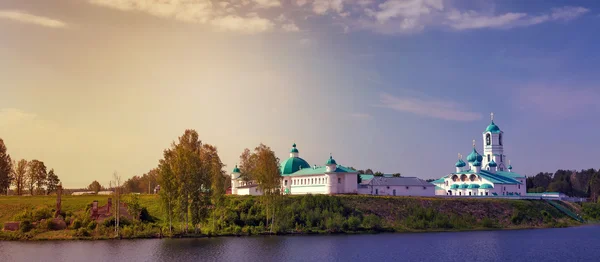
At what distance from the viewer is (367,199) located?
8912 centimetres

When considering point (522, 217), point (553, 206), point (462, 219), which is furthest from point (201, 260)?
point (553, 206)

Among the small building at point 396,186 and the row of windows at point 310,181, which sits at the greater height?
the row of windows at point 310,181

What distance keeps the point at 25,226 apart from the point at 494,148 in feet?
325

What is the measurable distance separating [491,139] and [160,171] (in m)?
86.9

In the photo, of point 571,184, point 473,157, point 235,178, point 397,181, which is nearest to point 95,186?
point 235,178

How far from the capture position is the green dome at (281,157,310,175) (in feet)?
351

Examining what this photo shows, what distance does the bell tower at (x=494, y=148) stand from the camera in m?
132

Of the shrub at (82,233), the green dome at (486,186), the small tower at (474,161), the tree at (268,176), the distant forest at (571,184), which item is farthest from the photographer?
the distant forest at (571,184)

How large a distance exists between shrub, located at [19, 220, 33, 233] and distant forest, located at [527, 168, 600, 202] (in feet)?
401

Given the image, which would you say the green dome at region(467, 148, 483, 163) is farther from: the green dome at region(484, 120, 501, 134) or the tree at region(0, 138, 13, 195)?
the tree at region(0, 138, 13, 195)

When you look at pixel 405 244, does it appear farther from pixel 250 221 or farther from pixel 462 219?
pixel 462 219

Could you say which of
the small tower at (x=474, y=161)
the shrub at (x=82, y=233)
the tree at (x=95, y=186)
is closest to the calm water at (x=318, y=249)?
the shrub at (x=82, y=233)

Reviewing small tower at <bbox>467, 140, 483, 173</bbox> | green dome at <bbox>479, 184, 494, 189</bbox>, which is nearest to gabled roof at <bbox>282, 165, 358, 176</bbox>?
green dome at <bbox>479, 184, 494, 189</bbox>

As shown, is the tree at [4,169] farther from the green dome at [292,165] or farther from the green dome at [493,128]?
the green dome at [493,128]
